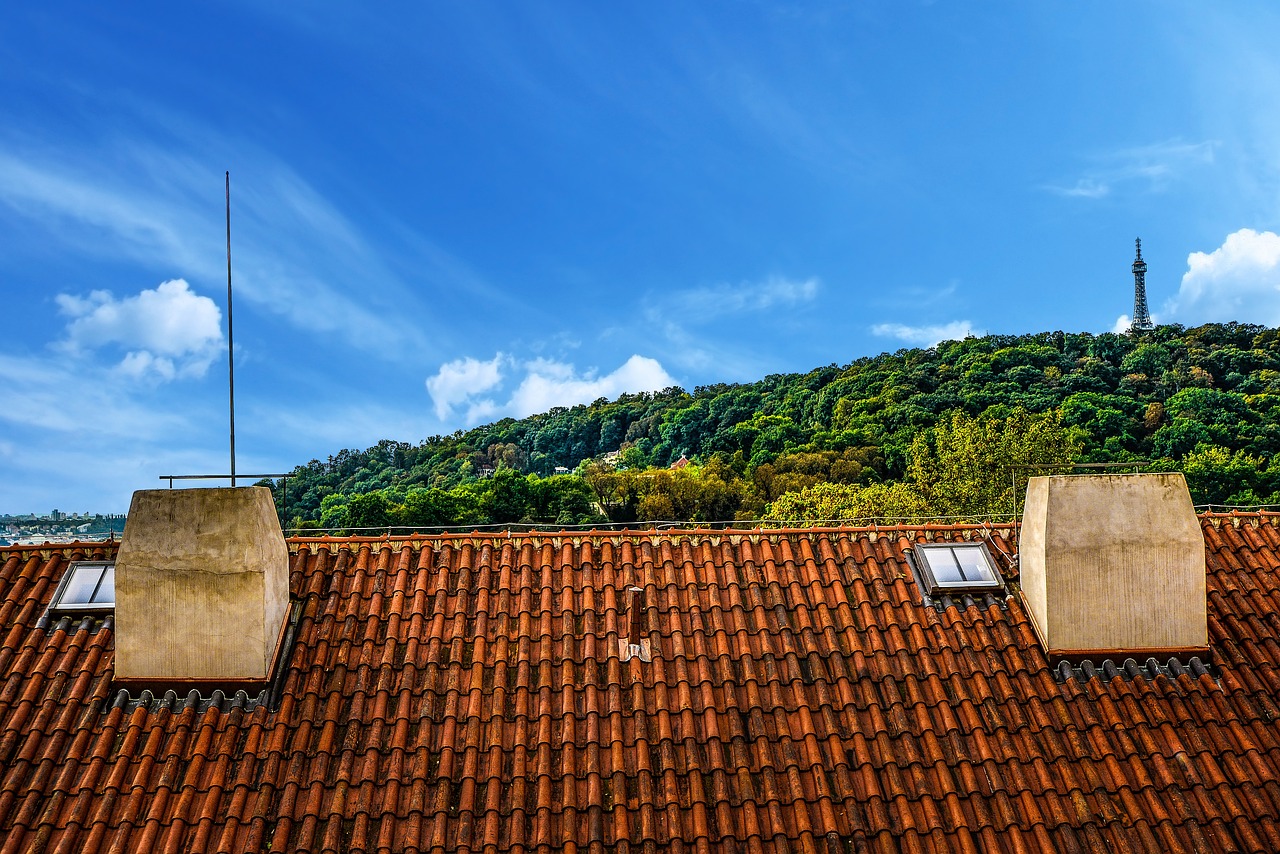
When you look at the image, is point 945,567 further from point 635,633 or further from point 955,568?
point 635,633

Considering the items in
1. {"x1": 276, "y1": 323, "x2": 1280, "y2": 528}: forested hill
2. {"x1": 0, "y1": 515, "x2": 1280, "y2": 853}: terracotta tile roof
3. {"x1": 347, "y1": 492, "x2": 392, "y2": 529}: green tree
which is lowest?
{"x1": 0, "y1": 515, "x2": 1280, "y2": 853}: terracotta tile roof

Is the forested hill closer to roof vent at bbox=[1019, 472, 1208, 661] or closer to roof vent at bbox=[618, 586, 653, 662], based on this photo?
roof vent at bbox=[1019, 472, 1208, 661]

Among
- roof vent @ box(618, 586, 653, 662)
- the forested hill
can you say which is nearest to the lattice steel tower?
the forested hill

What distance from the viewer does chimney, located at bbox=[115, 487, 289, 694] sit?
6973 mm

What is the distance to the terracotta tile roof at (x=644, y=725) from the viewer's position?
6.01 metres

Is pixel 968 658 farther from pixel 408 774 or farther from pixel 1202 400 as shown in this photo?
pixel 1202 400

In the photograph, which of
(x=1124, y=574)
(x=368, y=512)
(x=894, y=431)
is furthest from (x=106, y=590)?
(x=894, y=431)

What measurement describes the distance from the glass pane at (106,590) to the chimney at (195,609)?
1024 mm

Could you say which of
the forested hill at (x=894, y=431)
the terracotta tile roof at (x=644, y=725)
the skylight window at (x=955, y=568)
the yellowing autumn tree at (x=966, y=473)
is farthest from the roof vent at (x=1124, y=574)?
the forested hill at (x=894, y=431)

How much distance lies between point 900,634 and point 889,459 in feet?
153

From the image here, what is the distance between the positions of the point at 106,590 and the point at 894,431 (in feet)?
178

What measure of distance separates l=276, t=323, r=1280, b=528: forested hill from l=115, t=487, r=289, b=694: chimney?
37.9m

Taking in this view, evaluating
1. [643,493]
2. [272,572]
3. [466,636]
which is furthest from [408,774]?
[643,493]

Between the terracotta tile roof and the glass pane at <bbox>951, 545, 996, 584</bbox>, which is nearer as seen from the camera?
the terracotta tile roof
